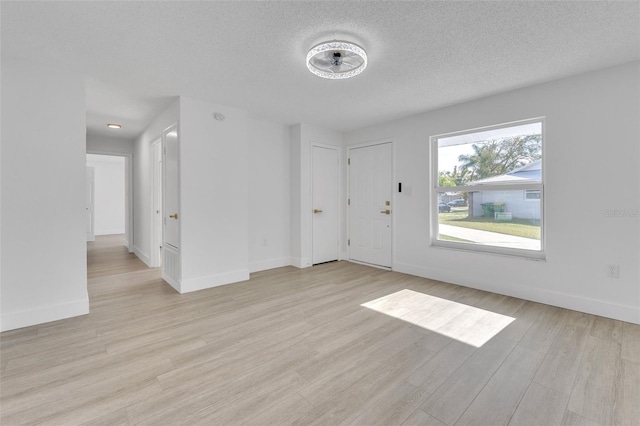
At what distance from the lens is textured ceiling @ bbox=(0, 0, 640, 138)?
193 cm

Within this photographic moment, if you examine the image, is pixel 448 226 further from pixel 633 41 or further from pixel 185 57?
pixel 185 57

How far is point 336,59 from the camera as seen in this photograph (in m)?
2.46

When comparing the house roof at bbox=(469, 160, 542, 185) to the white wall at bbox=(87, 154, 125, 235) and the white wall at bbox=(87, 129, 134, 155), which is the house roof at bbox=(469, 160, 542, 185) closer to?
the white wall at bbox=(87, 129, 134, 155)

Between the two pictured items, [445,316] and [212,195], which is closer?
[445,316]

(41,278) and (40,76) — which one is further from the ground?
(40,76)

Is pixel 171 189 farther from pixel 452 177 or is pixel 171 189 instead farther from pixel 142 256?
pixel 452 177

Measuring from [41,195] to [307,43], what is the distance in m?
2.83

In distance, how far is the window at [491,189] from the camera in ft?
10.9

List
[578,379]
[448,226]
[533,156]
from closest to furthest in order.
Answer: [578,379]
[533,156]
[448,226]

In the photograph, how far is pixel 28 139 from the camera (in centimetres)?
262

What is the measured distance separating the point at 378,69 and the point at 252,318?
2.74 meters

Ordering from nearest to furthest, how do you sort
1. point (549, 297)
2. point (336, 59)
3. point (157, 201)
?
point (336, 59)
point (549, 297)
point (157, 201)

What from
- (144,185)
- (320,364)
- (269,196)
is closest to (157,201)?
(144,185)

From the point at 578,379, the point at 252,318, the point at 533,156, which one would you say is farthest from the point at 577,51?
the point at 252,318
